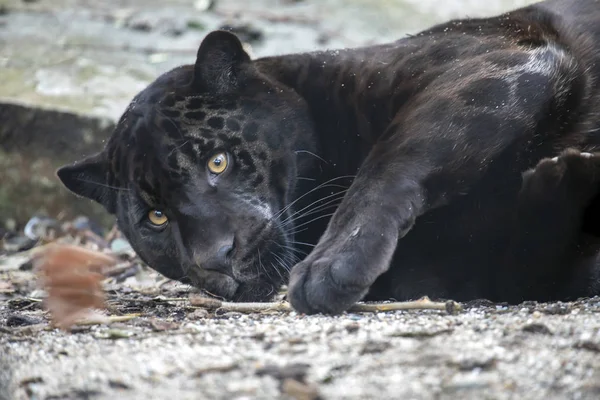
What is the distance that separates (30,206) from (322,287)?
160 inches

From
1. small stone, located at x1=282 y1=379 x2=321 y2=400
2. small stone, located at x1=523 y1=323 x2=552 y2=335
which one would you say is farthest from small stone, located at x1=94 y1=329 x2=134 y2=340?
small stone, located at x1=523 y1=323 x2=552 y2=335

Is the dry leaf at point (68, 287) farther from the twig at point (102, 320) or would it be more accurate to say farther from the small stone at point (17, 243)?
the small stone at point (17, 243)

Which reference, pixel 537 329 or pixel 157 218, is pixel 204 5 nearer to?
pixel 157 218

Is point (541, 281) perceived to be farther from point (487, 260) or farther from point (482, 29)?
point (482, 29)

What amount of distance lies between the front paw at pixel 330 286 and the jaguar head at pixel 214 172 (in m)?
0.46

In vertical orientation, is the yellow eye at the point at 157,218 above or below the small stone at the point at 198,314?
above

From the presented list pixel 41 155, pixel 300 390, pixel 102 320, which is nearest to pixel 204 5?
pixel 41 155

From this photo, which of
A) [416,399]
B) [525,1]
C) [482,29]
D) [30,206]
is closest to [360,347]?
[416,399]

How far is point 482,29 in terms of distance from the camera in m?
3.46

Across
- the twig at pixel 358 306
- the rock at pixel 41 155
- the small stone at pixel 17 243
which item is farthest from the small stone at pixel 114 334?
the rock at pixel 41 155

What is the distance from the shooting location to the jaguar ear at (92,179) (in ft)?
12.0

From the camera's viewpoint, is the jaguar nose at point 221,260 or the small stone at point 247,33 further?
the small stone at point 247,33

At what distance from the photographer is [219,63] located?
340cm

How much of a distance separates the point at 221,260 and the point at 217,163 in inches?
16.4
